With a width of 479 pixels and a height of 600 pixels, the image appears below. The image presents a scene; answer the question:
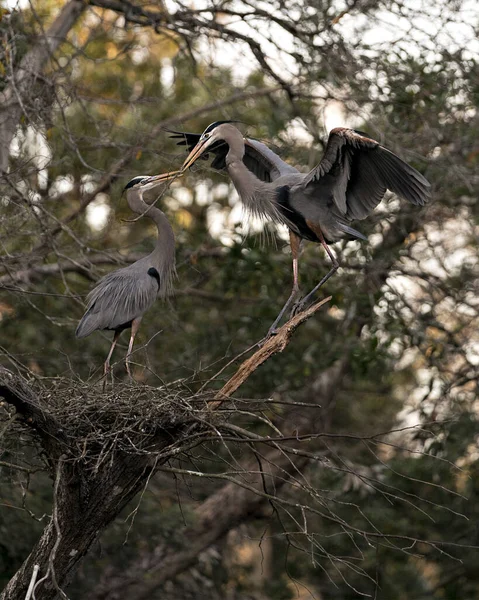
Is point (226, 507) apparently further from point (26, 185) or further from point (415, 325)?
point (26, 185)

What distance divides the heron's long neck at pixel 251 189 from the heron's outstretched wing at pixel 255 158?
0.19 metres

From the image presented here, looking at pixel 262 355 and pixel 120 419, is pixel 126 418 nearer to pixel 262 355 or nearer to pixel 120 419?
pixel 120 419

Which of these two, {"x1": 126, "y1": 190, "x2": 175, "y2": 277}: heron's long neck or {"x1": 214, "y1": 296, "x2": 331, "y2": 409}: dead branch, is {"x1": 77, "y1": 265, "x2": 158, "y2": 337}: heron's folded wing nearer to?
{"x1": 126, "y1": 190, "x2": 175, "y2": 277}: heron's long neck

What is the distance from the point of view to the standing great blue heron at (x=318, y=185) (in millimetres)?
5543

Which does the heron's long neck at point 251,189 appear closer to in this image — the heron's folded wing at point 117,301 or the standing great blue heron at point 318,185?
the standing great blue heron at point 318,185

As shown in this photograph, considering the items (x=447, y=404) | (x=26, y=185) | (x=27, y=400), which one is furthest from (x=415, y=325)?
(x=27, y=400)

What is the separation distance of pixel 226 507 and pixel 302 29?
4288 mm

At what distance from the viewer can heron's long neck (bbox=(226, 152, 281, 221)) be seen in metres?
6.09

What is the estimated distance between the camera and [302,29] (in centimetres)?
787

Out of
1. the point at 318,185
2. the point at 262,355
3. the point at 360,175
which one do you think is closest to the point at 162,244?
the point at 318,185

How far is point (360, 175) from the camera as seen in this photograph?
580cm

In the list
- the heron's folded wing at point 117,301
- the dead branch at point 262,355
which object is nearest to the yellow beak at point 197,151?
the heron's folded wing at point 117,301

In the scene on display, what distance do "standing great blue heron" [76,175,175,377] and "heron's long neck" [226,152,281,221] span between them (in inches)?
22.7

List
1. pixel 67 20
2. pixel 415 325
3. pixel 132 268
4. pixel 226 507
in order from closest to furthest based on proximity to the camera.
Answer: pixel 132 268, pixel 67 20, pixel 415 325, pixel 226 507
